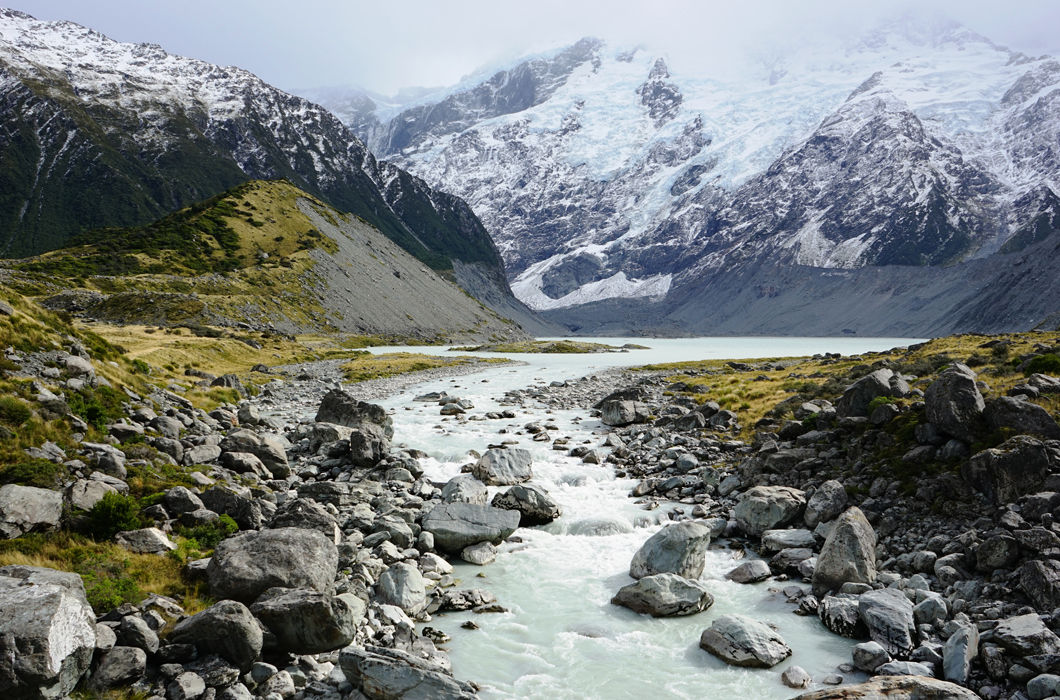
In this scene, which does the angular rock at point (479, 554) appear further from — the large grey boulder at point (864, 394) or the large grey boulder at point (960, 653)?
the large grey boulder at point (864, 394)

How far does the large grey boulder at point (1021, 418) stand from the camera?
20.5 m

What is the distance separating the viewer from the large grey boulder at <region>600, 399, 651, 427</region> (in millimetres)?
44000

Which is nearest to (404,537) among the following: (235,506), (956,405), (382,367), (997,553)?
(235,506)

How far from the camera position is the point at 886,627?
14.9 meters

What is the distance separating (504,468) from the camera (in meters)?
29.7

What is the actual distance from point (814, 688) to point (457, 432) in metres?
30.5

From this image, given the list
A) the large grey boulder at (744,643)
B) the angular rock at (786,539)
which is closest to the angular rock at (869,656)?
the large grey boulder at (744,643)

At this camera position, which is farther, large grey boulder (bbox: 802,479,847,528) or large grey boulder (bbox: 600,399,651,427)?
large grey boulder (bbox: 600,399,651,427)

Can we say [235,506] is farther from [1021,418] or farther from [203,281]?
[203,281]

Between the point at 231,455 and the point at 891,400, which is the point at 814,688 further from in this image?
the point at 231,455

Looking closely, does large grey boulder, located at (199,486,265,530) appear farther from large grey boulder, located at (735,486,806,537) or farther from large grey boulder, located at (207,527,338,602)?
large grey boulder, located at (735,486,806,537)

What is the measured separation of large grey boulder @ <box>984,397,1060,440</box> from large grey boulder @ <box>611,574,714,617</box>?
42.6 feet

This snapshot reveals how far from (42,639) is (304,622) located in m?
4.85

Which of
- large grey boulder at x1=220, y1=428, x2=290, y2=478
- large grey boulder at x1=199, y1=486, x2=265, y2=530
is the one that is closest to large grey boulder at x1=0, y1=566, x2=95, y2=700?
large grey boulder at x1=199, y1=486, x2=265, y2=530
